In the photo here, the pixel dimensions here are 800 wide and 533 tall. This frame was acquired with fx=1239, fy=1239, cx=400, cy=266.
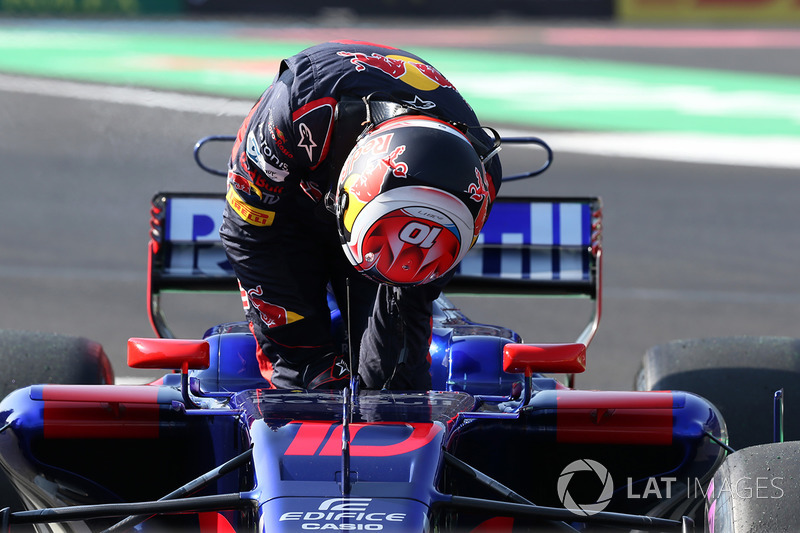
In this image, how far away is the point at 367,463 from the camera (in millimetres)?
2752

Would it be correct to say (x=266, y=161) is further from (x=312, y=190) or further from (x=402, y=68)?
(x=402, y=68)

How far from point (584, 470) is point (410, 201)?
89 centimetres

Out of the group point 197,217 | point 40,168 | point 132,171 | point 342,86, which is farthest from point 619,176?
point 342,86

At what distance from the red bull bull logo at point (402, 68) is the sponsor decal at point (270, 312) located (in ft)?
2.38

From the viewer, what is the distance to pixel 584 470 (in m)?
3.26

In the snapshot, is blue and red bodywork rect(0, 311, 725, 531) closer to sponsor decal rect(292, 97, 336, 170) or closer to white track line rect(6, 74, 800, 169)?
sponsor decal rect(292, 97, 336, 170)

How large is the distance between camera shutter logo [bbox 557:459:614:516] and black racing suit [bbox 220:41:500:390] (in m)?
0.46

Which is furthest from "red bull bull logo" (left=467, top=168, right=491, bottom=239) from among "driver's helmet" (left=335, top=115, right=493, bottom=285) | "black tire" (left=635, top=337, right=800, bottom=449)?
"black tire" (left=635, top=337, right=800, bottom=449)

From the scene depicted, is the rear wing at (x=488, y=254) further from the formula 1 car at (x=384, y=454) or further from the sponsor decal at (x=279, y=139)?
the sponsor decal at (x=279, y=139)

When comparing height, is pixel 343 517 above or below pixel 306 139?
below

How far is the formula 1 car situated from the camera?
274 centimetres

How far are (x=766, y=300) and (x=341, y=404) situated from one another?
205 inches

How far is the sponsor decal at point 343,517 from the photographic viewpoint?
2553 mm

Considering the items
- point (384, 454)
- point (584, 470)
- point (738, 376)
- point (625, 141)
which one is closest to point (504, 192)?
point (625, 141)
